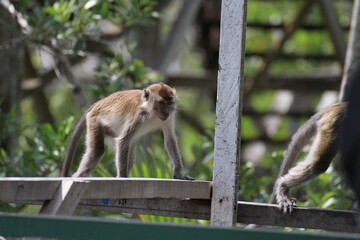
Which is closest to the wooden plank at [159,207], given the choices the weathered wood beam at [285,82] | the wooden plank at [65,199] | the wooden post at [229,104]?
the wooden post at [229,104]

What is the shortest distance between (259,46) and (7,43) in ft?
31.3

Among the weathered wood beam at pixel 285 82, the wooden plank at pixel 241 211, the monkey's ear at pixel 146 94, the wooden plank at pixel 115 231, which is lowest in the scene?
the wooden plank at pixel 115 231

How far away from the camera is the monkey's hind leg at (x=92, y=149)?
586cm

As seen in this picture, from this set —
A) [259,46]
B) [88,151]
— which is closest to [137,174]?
[88,151]

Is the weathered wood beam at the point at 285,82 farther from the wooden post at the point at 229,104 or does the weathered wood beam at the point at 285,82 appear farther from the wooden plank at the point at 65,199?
the wooden plank at the point at 65,199

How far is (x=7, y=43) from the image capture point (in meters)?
7.68

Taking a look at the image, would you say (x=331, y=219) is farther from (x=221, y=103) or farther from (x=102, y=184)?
(x=102, y=184)

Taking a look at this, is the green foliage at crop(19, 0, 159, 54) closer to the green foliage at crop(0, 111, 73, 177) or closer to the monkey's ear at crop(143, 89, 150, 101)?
the green foliage at crop(0, 111, 73, 177)

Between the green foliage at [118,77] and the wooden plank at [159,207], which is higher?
the green foliage at [118,77]

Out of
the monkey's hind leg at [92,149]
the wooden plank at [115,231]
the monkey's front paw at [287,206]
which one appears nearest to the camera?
the wooden plank at [115,231]

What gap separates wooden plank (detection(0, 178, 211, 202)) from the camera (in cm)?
322

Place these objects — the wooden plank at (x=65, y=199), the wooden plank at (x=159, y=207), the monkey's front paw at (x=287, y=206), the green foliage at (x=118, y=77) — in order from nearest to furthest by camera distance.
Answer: the wooden plank at (x=65, y=199) → the wooden plank at (x=159, y=207) → the monkey's front paw at (x=287, y=206) → the green foliage at (x=118, y=77)

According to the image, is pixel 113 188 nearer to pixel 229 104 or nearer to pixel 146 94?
pixel 229 104

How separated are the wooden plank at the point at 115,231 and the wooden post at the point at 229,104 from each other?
6.74ft
